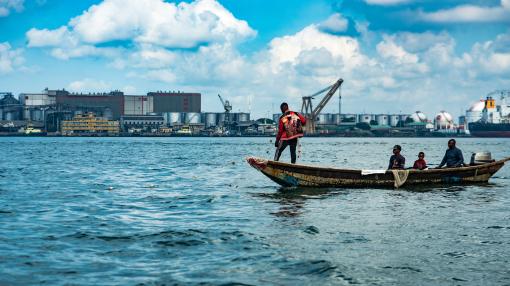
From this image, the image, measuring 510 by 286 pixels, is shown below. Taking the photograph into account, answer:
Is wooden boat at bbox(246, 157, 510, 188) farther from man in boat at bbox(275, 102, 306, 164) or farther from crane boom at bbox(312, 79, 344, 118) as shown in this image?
crane boom at bbox(312, 79, 344, 118)

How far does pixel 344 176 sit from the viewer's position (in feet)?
71.2

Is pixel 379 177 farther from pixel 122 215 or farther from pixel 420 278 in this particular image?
pixel 420 278

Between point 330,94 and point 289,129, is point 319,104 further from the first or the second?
point 289,129

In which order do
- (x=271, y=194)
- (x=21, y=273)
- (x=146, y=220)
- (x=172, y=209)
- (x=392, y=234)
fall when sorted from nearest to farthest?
(x=21, y=273)
(x=392, y=234)
(x=146, y=220)
(x=172, y=209)
(x=271, y=194)

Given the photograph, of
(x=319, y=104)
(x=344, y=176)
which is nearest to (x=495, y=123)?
(x=319, y=104)

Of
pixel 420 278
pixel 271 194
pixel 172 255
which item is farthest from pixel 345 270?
pixel 271 194

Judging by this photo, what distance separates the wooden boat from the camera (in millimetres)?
20984

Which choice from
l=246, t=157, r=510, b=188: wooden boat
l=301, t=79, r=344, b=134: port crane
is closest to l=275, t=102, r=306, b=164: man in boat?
l=246, t=157, r=510, b=188: wooden boat

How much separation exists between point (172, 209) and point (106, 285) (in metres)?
8.34

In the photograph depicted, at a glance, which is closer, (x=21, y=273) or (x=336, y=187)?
(x=21, y=273)

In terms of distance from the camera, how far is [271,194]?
67.5ft

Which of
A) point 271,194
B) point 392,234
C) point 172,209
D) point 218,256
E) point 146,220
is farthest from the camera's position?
point 271,194

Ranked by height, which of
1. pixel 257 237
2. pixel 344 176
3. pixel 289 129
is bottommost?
pixel 257 237

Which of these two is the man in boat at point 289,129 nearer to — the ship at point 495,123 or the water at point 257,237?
the water at point 257,237
